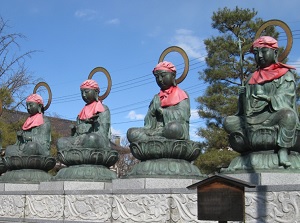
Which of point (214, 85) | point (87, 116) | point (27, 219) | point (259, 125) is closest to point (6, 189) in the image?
point (27, 219)

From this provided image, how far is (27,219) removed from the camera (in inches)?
342

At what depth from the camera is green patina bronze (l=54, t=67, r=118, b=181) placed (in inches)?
335

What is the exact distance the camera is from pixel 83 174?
8.46 m

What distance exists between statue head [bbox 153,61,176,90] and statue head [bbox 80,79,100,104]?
165cm

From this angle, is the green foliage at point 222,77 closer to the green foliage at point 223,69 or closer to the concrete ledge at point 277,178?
the green foliage at point 223,69

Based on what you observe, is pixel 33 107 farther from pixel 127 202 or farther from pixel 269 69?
pixel 269 69

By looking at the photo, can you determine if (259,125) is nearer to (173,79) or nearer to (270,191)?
(270,191)

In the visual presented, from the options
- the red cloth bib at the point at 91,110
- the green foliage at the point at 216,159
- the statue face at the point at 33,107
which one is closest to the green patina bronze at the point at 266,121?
the red cloth bib at the point at 91,110

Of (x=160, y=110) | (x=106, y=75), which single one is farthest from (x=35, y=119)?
(x=160, y=110)

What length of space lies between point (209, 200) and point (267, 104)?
2.76m

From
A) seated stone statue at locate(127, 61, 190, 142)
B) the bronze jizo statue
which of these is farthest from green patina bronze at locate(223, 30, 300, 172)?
the bronze jizo statue

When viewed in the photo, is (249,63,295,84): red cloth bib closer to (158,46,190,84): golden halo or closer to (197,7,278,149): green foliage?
(158,46,190,84): golden halo

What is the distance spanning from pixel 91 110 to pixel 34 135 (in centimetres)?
167

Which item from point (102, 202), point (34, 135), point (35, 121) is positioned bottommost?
point (102, 202)
